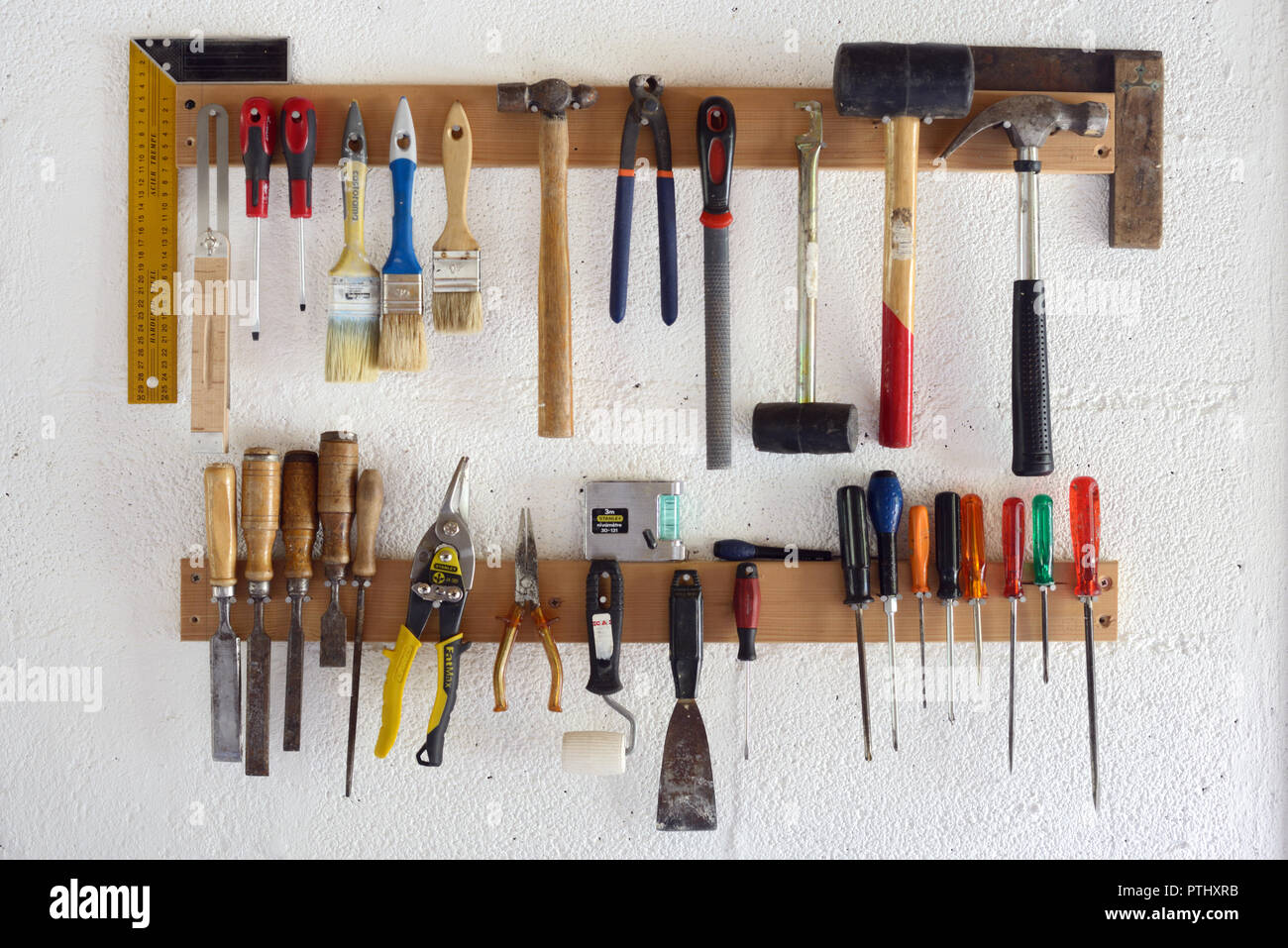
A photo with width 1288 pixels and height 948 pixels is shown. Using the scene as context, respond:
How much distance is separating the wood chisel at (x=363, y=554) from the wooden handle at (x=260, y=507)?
135 mm

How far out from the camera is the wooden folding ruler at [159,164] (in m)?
1.60

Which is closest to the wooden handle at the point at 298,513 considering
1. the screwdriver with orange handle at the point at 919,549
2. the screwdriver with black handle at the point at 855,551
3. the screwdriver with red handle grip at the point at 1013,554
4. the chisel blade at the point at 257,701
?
the chisel blade at the point at 257,701

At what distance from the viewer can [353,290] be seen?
1552 millimetres

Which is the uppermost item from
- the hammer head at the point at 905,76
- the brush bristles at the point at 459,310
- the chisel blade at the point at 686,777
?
the hammer head at the point at 905,76

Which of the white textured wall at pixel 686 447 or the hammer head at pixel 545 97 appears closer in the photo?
the hammer head at pixel 545 97

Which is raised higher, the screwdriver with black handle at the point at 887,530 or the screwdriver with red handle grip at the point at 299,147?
the screwdriver with red handle grip at the point at 299,147

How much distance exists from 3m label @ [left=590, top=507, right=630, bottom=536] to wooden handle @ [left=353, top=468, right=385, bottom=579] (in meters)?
0.35

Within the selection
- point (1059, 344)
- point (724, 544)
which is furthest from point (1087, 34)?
point (724, 544)

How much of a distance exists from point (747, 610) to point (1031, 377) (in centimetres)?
59

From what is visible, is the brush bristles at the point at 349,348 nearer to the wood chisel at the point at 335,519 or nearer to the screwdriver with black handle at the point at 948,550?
the wood chisel at the point at 335,519

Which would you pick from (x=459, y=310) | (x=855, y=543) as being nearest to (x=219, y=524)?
(x=459, y=310)

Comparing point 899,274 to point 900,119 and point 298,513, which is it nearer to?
point 900,119

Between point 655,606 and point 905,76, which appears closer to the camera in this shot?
point 905,76

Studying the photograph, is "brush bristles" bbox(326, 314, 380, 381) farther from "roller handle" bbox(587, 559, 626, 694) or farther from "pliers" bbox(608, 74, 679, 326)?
"roller handle" bbox(587, 559, 626, 694)
